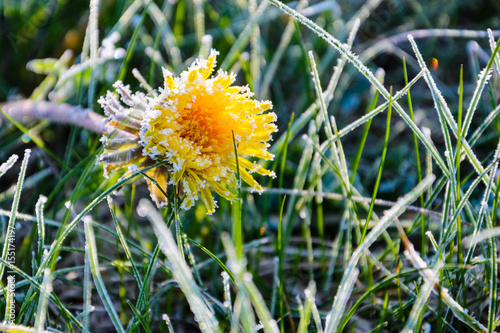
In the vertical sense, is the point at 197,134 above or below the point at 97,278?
above

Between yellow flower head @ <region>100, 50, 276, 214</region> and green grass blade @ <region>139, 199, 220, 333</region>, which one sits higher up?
yellow flower head @ <region>100, 50, 276, 214</region>

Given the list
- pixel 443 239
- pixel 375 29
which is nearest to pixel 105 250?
pixel 443 239

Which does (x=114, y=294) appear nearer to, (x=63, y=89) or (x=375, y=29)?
(x=63, y=89)

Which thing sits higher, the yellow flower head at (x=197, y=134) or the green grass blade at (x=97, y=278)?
the yellow flower head at (x=197, y=134)

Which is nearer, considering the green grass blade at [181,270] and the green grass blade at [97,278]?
the green grass blade at [181,270]

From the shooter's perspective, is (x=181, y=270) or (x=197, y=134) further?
(x=197, y=134)

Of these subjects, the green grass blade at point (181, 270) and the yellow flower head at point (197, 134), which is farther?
the yellow flower head at point (197, 134)

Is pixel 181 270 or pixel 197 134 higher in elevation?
pixel 197 134

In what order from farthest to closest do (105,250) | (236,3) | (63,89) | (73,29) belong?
(236,3), (73,29), (63,89), (105,250)
